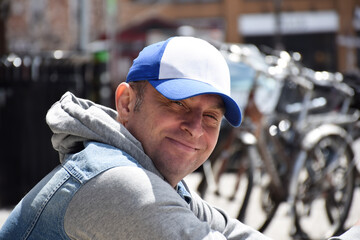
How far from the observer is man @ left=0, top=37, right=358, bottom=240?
132cm

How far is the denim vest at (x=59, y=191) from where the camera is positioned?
136 centimetres

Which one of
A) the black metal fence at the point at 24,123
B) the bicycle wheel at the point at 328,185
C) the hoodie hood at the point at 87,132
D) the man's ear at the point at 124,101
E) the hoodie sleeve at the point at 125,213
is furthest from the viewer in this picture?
the black metal fence at the point at 24,123

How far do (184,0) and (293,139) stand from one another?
74.1 ft

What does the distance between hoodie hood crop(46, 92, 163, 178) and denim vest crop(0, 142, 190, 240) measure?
0.04 meters

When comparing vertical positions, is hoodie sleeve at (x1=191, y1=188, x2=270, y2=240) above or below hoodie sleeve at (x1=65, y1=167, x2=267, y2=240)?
below

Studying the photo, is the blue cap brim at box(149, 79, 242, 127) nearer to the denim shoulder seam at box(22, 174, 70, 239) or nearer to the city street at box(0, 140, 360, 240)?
the denim shoulder seam at box(22, 174, 70, 239)

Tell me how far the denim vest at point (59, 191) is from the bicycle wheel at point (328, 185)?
360 centimetres

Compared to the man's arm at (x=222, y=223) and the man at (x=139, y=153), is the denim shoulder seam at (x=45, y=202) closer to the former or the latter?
the man at (x=139, y=153)

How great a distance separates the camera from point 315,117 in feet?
17.9

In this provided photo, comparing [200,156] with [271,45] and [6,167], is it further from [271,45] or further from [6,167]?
[271,45]

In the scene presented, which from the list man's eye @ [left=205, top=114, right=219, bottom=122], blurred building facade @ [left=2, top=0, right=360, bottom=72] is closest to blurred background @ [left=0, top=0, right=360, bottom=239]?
blurred building facade @ [left=2, top=0, right=360, bottom=72]

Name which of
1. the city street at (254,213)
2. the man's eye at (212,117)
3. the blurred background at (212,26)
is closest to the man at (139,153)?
the man's eye at (212,117)

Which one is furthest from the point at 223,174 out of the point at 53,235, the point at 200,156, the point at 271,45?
the point at 271,45

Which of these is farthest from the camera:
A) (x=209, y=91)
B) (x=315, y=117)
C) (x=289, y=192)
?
(x=315, y=117)
